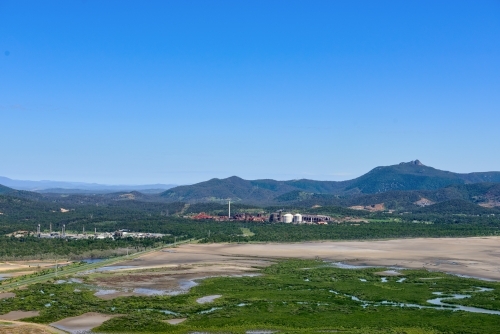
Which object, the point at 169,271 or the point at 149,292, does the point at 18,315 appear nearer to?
the point at 149,292

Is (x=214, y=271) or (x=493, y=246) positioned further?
(x=493, y=246)

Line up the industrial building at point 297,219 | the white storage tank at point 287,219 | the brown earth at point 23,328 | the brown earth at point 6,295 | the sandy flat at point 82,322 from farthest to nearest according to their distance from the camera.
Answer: the industrial building at point 297,219
the white storage tank at point 287,219
the brown earth at point 6,295
the sandy flat at point 82,322
the brown earth at point 23,328

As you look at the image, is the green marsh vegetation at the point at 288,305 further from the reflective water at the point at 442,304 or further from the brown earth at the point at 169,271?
the brown earth at the point at 169,271

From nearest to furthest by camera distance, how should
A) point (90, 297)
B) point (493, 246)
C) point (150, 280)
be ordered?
point (90, 297) → point (150, 280) → point (493, 246)

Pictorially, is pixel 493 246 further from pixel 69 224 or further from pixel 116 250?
pixel 69 224

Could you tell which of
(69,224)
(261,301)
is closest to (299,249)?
(261,301)

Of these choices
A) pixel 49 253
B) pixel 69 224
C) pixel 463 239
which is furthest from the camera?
pixel 69 224

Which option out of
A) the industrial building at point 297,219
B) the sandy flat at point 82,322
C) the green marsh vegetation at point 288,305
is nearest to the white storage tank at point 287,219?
the industrial building at point 297,219
